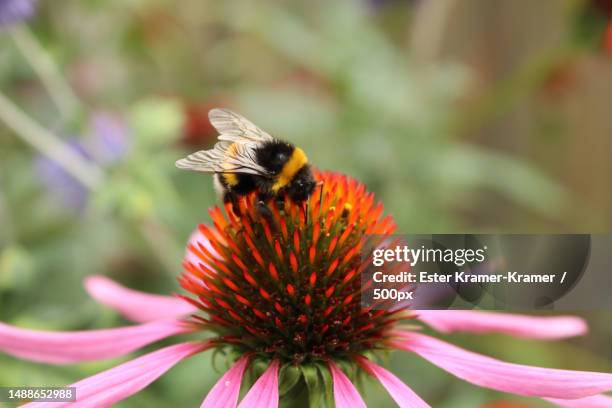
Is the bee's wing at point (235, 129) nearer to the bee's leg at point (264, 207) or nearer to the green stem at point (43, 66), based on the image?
the bee's leg at point (264, 207)

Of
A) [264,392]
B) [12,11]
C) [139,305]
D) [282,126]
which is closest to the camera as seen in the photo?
[264,392]

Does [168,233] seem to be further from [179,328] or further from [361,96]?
[179,328]

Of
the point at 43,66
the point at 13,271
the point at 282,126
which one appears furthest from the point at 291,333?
the point at 282,126

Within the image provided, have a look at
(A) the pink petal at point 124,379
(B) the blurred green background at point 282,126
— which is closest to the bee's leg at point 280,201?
(A) the pink petal at point 124,379

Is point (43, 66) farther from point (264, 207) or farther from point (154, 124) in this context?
point (264, 207)

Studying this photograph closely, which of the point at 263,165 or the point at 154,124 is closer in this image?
the point at 263,165
